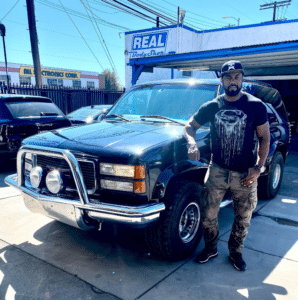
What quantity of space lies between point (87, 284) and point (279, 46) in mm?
7762

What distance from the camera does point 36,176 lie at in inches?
A: 113

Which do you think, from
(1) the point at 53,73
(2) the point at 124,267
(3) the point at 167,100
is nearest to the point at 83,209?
(2) the point at 124,267

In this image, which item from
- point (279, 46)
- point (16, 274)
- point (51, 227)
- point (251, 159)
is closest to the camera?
point (251, 159)

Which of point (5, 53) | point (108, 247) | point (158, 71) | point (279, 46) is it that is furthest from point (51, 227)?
point (158, 71)

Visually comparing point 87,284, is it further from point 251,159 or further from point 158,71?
point 158,71

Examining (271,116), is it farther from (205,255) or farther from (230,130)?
(205,255)

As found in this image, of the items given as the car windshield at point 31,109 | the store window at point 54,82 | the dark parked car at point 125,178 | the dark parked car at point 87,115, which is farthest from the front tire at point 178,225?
the store window at point 54,82

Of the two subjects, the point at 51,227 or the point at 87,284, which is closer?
the point at 87,284

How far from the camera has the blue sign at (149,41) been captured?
1742cm

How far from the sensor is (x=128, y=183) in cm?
250

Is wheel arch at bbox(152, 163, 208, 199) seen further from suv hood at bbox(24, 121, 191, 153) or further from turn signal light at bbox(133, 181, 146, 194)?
suv hood at bbox(24, 121, 191, 153)

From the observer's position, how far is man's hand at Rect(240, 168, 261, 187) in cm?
254

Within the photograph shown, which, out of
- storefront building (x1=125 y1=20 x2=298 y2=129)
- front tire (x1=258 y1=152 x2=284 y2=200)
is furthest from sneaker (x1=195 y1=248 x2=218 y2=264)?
storefront building (x1=125 y1=20 x2=298 y2=129)

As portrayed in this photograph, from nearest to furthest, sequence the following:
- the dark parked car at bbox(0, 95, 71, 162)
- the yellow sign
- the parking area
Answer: the parking area, the dark parked car at bbox(0, 95, 71, 162), the yellow sign
